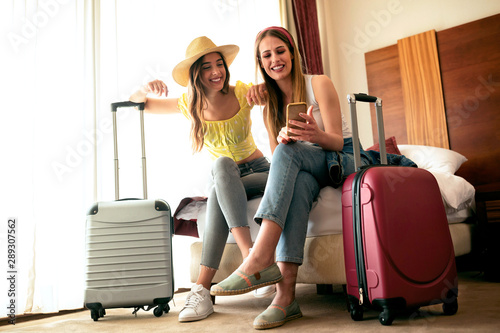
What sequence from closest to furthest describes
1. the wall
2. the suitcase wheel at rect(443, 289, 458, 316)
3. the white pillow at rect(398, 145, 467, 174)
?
1. the suitcase wheel at rect(443, 289, 458, 316)
2. the white pillow at rect(398, 145, 467, 174)
3. the wall

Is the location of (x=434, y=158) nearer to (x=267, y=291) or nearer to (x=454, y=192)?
(x=454, y=192)

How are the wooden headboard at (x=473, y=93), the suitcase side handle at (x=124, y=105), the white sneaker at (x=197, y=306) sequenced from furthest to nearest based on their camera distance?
1. the wooden headboard at (x=473, y=93)
2. the suitcase side handle at (x=124, y=105)
3. the white sneaker at (x=197, y=306)

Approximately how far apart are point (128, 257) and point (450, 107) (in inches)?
97.6

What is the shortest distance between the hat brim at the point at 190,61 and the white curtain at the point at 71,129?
0.51 meters

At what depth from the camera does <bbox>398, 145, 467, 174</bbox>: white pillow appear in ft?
8.74

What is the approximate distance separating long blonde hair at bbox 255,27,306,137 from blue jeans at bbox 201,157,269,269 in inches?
10.2

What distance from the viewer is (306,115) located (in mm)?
1425

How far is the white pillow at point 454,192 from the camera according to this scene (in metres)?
2.09

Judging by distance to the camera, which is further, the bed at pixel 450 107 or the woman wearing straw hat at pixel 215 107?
the bed at pixel 450 107

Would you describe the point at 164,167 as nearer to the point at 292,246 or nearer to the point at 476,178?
the point at 292,246

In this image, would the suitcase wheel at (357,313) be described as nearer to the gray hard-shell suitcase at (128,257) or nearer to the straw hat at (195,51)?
the gray hard-shell suitcase at (128,257)

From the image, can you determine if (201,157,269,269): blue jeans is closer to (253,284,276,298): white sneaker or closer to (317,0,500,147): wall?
(253,284,276,298): white sneaker

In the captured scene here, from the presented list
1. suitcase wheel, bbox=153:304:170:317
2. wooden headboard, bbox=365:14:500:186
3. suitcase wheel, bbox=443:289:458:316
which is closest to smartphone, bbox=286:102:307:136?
suitcase wheel, bbox=443:289:458:316

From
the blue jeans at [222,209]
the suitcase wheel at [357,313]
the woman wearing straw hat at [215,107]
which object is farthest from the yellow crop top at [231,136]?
the suitcase wheel at [357,313]
